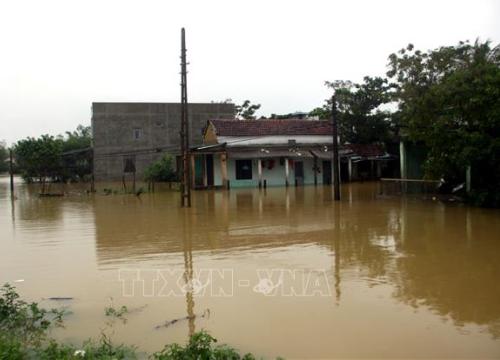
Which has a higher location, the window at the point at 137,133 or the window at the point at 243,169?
the window at the point at 137,133

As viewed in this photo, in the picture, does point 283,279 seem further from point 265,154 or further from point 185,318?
point 265,154

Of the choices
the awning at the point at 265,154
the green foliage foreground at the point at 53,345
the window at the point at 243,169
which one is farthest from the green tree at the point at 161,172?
the green foliage foreground at the point at 53,345

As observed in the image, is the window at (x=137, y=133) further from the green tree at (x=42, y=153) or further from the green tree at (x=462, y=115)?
the green tree at (x=462, y=115)

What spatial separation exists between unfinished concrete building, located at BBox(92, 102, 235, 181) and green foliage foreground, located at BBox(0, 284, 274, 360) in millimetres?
35198

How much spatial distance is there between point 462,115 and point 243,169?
58.8 feet

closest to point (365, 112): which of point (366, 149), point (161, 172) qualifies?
point (366, 149)

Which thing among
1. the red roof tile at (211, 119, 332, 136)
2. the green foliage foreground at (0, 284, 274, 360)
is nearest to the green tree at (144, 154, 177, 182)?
the red roof tile at (211, 119, 332, 136)

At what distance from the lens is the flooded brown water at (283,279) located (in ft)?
19.3

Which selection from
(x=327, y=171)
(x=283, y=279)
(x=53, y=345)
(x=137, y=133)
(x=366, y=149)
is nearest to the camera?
(x=53, y=345)

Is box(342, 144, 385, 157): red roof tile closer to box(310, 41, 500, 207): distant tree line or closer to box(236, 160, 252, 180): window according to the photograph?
box(236, 160, 252, 180): window

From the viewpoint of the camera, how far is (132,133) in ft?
141

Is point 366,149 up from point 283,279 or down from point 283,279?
up

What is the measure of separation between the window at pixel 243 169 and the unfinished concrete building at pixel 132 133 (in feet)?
34.1

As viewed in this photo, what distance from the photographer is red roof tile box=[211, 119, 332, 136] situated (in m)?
33.4
